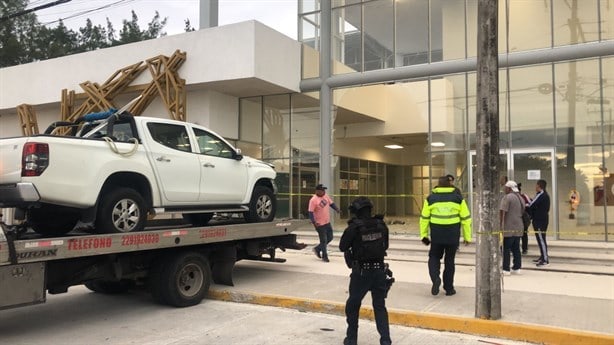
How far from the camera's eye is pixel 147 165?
764 centimetres

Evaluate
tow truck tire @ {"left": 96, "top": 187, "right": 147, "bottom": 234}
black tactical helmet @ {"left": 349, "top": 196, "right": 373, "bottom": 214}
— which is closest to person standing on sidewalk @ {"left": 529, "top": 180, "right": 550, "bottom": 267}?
black tactical helmet @ {"left": 349, "top": 196, "right": 373, "bottom": 214}

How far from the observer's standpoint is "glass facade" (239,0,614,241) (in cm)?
1409

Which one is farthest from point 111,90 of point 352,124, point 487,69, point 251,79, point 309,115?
point 487,69

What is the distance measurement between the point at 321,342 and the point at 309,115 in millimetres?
12376

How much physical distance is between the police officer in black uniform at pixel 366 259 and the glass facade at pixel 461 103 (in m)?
6.38

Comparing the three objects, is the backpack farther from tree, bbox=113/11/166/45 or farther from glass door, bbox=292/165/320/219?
tree, bbox=113/11/166/45

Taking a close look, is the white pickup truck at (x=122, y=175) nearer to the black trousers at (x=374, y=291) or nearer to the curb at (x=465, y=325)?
the curb at (x=465, y=325)

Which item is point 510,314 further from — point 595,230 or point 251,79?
point 251,79

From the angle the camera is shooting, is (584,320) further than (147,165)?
No

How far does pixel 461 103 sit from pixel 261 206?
809cm

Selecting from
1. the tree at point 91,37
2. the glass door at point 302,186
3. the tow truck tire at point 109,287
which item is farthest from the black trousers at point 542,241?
the tree at point 91,37

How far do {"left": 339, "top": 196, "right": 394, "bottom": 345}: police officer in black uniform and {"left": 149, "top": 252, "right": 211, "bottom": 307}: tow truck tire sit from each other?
308 centimetres

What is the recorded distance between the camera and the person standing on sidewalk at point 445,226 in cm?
815

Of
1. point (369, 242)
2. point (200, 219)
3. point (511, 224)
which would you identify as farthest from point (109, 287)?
point (511, 224)
